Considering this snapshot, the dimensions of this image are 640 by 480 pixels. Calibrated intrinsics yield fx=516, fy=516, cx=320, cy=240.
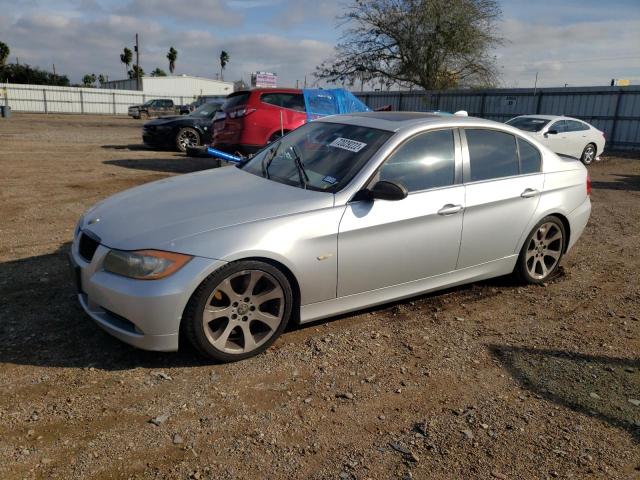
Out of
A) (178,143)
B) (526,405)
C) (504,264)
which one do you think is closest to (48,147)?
(178,143)

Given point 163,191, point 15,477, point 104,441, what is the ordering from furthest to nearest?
point 163,191 < point 104,441 < point 15,477

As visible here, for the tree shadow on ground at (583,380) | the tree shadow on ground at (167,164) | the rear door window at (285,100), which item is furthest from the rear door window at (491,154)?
the tree shadow on ground at (167,164)

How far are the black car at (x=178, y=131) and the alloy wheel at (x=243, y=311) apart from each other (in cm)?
1263

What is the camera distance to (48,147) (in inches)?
625

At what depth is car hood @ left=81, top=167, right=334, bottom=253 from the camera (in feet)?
10.8

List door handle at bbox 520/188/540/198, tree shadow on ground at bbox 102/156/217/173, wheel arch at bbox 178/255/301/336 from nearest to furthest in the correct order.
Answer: wheel arch at bbox 178/255/301/336, door handle at bbox 520/188/540/198, tree shadow on ground at bbox 102/156/217/173

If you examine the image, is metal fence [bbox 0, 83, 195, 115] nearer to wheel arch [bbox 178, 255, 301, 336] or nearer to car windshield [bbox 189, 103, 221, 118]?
car windshield [bbox 189, 103, 221, 118]

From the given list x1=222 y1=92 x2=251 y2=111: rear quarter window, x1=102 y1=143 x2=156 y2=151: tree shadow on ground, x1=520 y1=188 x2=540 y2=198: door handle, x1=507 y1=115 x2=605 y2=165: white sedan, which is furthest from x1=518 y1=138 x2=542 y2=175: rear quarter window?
x1=102 y1=143 x2=156 y2=151: tree shadow on ground

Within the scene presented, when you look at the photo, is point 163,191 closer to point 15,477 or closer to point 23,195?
point 15,477

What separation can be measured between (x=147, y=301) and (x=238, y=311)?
588 millimetres

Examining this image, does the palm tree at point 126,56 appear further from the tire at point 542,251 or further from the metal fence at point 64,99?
the tire at point 542,251

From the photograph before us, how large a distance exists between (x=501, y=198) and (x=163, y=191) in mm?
2839

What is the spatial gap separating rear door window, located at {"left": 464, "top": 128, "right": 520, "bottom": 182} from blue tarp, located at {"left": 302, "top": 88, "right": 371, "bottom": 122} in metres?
6.91

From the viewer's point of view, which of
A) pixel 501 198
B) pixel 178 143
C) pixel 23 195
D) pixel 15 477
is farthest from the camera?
pixel 178 143
